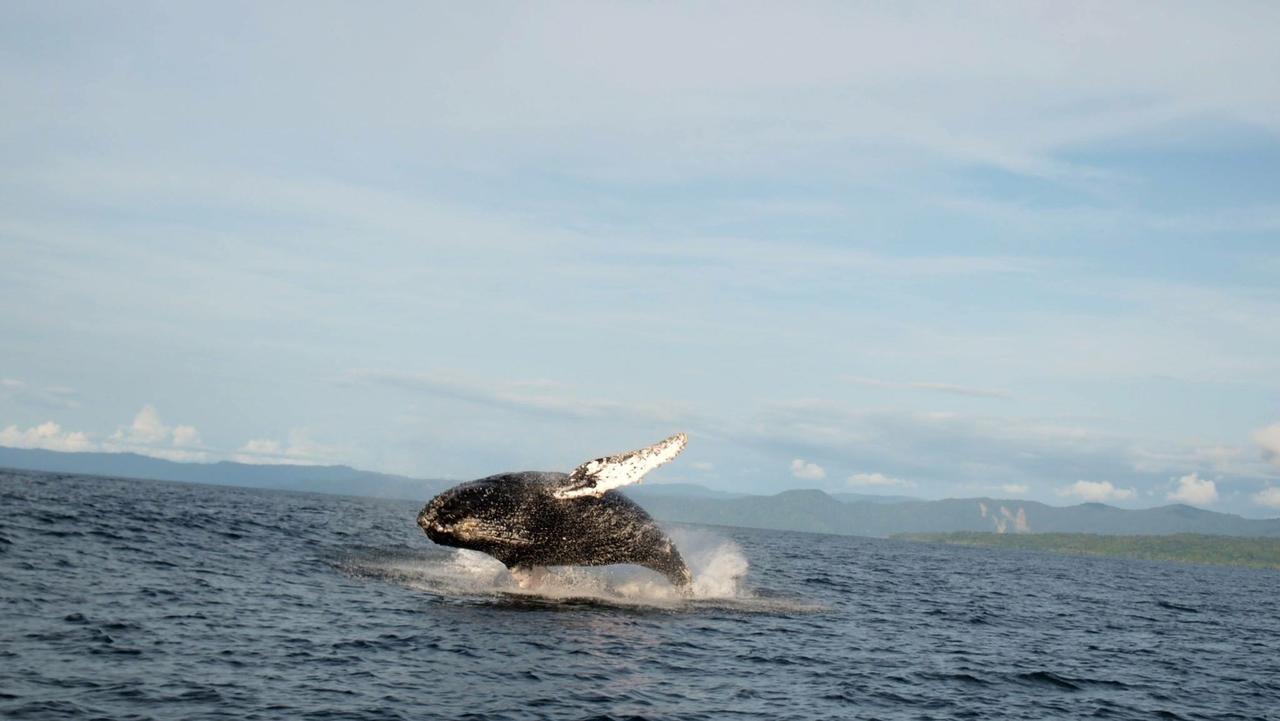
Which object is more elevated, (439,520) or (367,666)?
(439,520)

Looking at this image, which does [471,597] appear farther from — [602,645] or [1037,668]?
[1037,668]

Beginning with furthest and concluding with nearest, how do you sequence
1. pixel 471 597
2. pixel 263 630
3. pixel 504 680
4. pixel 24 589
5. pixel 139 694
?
Result: pixel 471 597, pixel 24 589, pixel 263 630, pixel 504 680, pixel 139 694

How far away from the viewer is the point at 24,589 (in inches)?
744

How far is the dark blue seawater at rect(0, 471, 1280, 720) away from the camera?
550 inches

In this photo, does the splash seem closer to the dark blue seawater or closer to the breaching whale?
the dark blue seawater

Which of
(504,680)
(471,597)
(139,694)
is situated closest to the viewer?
(139,694)

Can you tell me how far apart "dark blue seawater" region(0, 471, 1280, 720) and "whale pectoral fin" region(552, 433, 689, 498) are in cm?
262

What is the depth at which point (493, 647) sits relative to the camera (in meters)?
17.8

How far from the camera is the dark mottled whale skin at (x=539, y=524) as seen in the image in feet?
74.7

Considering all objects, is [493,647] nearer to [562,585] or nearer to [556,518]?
[556,518]

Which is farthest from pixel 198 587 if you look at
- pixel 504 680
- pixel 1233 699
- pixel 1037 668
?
pixel 1233 699

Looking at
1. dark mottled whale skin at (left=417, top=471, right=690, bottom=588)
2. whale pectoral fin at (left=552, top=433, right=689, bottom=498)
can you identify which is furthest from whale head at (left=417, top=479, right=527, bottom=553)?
whale pectoral fin at (left=552, top=433, right=689, bottom=498)

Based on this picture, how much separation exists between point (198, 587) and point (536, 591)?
749 cm

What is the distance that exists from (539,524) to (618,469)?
2680mm
